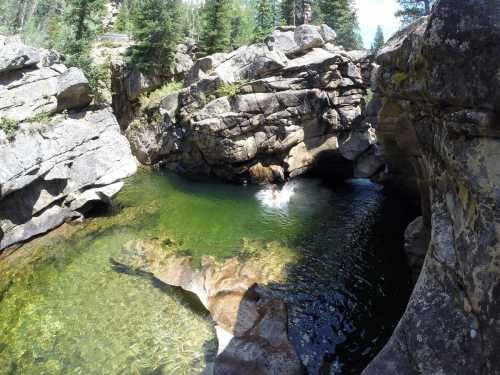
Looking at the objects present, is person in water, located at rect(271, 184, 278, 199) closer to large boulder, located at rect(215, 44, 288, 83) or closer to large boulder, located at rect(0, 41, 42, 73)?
large boulder, located at rect(215, 44, 288, 83)

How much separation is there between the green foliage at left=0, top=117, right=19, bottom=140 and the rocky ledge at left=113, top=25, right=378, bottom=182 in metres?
13.5

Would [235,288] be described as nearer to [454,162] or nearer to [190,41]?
[454,162]

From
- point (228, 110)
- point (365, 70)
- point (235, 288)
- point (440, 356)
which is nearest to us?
point (440, 356)

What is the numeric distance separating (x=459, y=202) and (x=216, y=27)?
129 feet

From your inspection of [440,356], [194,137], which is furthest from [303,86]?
[440,356]

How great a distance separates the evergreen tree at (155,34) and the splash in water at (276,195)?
69.3ft

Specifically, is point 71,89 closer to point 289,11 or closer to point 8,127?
Answer: point 8,127

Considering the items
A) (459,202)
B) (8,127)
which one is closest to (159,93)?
(8,127)

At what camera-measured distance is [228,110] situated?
28.5m

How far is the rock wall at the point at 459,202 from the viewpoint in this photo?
6.01 m

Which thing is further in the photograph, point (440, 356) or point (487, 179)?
point (440, 356)

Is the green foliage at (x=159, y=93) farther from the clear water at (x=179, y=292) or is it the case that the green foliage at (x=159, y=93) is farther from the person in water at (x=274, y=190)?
the clear water at (x=179, y=292)

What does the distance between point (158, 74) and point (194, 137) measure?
1370 centimetres

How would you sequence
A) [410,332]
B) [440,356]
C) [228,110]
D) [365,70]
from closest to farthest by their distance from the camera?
[440,356]
[410,332]
[228,110]
[365,70]
